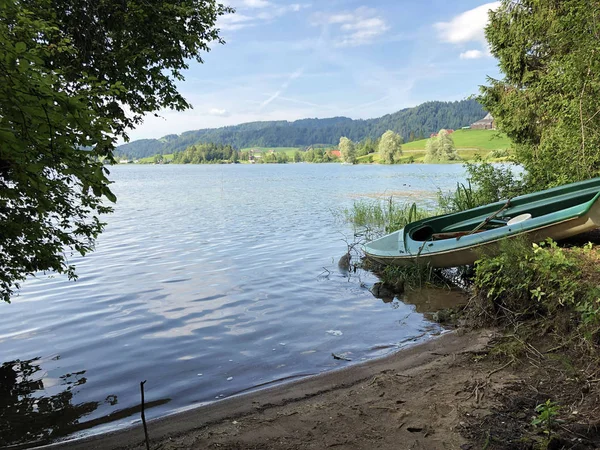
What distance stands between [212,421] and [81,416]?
1.63 m

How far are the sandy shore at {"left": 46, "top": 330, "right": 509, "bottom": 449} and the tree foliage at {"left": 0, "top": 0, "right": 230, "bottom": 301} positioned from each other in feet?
7.53

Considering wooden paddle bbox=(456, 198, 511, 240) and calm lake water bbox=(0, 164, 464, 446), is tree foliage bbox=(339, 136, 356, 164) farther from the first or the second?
wooden paddle bbox=(456, 198, 511, 240)

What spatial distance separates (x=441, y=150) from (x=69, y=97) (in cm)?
7935

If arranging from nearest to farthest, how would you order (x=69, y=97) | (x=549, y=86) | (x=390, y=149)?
(x=69, y=97) < (x=549, y=86) < (x=390, y=149)

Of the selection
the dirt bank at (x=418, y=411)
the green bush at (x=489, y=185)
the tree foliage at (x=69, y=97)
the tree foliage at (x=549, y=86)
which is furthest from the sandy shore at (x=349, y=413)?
the green bush at (x=489, y=185)

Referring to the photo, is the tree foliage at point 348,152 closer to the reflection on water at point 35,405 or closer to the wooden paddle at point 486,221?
the wooden paddle at point 486,221

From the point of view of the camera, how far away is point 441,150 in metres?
76.5

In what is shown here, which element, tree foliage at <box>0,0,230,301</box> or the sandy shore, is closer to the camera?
tree foliage at <box>0,0,230,301</box>

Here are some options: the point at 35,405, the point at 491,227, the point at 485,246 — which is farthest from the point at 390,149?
the point at 35,405

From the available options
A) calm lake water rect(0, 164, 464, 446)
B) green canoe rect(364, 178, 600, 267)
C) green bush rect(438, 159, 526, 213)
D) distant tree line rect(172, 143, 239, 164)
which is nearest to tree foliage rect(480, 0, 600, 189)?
green bush rect(438, 159, 526, 213)

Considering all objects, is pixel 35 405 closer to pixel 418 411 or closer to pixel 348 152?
pixel 418 411

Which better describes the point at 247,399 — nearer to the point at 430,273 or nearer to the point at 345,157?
the point at 430,273

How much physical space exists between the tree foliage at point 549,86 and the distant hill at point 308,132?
134435mm

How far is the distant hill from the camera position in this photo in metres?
149
